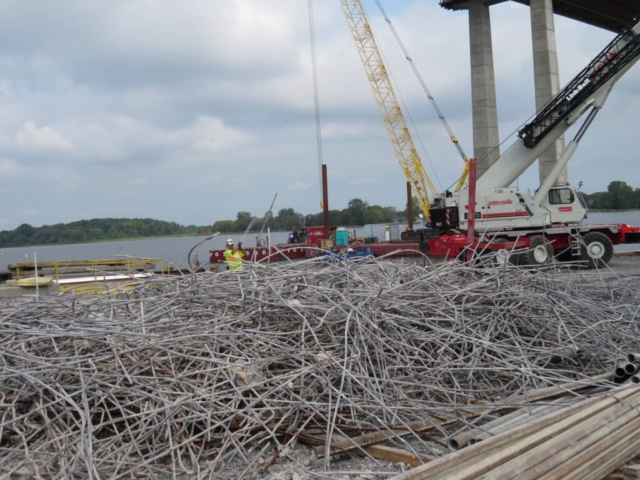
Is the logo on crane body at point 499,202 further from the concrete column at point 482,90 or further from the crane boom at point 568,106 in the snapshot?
the concrete column at point 482,90

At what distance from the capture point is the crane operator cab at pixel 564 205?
19016 mm

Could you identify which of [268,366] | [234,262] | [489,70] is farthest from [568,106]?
[268,366]

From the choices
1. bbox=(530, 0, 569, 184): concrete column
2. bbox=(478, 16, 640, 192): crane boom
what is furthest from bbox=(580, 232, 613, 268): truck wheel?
bbox=(530, 0, 569, 184): concrete column

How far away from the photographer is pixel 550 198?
19.1 metres

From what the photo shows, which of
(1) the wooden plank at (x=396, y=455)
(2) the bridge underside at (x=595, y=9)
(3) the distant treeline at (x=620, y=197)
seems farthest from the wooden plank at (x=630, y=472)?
(3) the distant treeline at (x=620, y=197)

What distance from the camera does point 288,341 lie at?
4863 mm

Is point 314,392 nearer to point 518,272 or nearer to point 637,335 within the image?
point 518,272

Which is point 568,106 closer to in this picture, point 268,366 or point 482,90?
point 482,90

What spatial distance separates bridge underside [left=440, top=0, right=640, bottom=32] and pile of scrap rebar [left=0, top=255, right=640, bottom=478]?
29262 mm

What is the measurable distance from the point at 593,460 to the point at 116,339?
3.51m

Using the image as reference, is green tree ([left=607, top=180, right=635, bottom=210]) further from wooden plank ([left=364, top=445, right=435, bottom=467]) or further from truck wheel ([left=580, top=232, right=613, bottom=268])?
wooden plank ([left=364, top=445, right=435, bottom=467])

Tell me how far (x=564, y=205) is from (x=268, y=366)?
55.4 feet

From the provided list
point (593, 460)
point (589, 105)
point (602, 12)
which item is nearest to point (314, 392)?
point (593, 460)

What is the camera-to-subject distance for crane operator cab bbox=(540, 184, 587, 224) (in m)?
19.0
